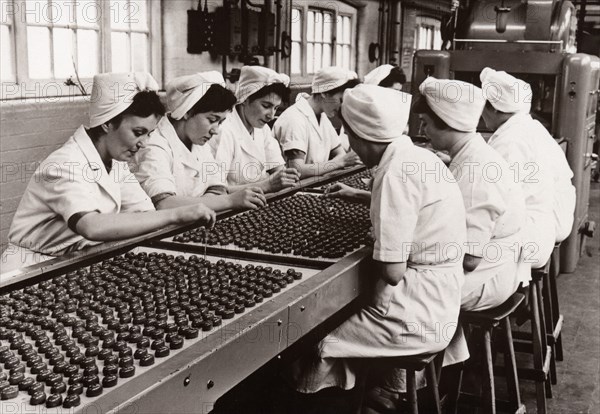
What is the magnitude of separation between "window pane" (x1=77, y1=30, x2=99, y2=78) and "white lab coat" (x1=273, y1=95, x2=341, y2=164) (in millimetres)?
1380

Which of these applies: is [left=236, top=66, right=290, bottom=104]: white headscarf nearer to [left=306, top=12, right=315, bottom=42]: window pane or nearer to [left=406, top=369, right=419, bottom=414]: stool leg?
[left=406, top=369, right=419, bottom=414]: stool leg

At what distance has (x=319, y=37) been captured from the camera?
26.5 feet

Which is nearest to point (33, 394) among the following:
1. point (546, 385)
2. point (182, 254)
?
point (182, 254)

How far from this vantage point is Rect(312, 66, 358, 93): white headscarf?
4.19 meters

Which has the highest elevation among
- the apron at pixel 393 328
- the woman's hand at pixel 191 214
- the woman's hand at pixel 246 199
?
the woman's hand at pixel 191 214

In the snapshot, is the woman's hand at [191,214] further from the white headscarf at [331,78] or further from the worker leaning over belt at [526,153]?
the white headscarf at [331,78]

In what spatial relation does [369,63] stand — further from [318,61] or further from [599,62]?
[599,62]

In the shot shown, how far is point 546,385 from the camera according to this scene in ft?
11.2

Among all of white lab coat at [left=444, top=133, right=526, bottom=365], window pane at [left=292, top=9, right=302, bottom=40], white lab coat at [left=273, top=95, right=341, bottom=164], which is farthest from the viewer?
window pane at [left=292, top=9, right=302, bottom=40]

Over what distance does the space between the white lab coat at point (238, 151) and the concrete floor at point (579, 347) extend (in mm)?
1796

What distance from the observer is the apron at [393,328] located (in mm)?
2270

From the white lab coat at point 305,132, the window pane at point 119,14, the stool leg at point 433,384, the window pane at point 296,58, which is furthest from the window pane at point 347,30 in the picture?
the stool leg at point 433,384

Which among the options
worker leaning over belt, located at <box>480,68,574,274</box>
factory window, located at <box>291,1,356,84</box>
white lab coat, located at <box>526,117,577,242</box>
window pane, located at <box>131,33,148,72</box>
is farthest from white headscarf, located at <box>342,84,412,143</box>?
factory window, located at <box>291,1,356,84</box>

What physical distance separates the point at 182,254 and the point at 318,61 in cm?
626
